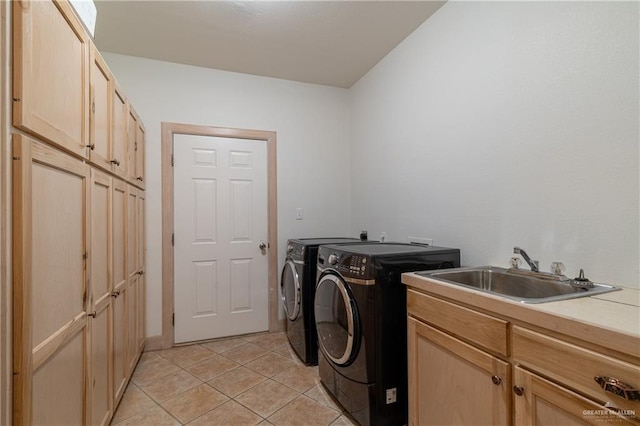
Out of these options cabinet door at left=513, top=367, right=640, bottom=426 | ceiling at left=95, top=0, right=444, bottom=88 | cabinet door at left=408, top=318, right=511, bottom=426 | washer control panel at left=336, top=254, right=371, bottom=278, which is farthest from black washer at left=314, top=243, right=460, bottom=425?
ceiling at left=95, top=0, right=444, bottom=88

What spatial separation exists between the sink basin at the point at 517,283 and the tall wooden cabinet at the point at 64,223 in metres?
1.44

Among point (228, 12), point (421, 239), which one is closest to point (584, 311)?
point (421, 239)

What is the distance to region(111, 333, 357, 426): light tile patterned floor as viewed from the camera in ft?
5.62

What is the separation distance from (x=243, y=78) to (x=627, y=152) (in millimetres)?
2858

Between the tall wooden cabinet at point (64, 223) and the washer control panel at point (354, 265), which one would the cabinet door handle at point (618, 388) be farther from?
the tall wooden cabinet at point (64, 223)

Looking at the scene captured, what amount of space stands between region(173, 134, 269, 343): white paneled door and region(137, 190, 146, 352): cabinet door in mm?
263

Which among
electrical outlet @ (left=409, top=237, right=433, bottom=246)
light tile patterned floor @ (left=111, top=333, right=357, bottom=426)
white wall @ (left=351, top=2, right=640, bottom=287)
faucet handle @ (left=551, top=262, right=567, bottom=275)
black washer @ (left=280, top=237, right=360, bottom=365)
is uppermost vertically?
white wall @ (left=351, top=2, right=640, bottom=287)

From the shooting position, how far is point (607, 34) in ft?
3.90

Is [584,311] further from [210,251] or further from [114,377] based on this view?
[210,251]

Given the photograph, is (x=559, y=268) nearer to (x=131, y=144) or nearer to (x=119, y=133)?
(x=119, y=133)

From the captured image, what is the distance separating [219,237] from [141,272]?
697 mm

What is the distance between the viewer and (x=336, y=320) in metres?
1.73

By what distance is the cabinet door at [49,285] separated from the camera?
80 cm

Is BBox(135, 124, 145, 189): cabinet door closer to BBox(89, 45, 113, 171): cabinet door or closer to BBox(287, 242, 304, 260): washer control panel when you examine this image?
BBox(89, 45, 113, 171): cabinet door
